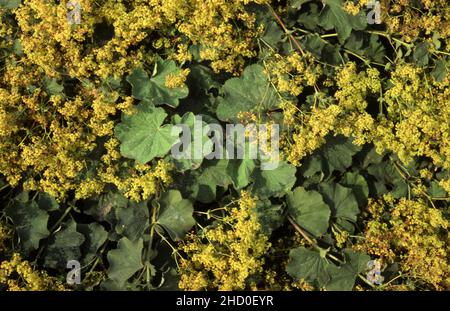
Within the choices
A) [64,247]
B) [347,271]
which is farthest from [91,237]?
[347,271]

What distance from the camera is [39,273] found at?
119 inches

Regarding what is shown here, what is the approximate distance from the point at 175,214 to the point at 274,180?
0.68 m

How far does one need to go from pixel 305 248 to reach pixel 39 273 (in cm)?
161

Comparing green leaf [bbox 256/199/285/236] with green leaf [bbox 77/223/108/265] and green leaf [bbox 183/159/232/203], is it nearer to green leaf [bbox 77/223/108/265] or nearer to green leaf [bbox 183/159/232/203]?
green leaf [bbox 183/159/232/203]

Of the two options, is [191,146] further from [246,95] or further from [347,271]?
[347,271]

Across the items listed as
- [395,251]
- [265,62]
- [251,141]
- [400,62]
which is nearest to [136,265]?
[251,141]

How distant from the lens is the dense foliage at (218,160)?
3002 millimetres

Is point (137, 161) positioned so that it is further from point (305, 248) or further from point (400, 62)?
point (400, 62)

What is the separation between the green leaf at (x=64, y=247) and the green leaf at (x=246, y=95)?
1140 mm

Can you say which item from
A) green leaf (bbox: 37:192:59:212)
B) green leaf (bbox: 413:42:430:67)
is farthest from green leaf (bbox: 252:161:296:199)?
green leaf (bbox: 37:192:59:212)

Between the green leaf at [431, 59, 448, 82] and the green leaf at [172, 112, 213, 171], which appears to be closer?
the green leaf at [172, 112, 213, 171]

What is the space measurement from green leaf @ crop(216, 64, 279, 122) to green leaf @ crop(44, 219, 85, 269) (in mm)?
1140

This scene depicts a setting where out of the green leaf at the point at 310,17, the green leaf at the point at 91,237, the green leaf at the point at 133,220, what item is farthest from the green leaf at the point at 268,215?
the green leaf at the point at 310,17

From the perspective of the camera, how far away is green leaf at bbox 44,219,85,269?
124 inches
